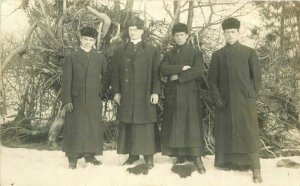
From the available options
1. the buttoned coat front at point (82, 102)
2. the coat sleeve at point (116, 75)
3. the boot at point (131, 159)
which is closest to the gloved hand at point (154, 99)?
the coat sleeve at point (116, 75)

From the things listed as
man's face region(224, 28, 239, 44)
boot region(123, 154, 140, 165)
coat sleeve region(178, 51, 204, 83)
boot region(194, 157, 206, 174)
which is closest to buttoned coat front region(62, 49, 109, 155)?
boot region(123, 154, 140, 165)

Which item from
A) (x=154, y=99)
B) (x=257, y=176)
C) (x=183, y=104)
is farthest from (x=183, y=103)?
(x=257, y=176)

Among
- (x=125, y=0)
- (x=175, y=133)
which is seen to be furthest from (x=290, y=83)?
(x=125, y=0)

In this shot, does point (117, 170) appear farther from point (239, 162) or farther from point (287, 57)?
point (287, 57)

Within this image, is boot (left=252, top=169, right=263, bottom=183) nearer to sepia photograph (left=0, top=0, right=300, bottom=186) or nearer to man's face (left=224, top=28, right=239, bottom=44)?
sepia photograph (left=0, top=0, right=300, bottom=186)

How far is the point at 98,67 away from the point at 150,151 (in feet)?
4.25

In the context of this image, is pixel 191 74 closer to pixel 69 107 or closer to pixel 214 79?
pixel 214 79

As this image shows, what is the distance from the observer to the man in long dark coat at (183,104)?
15.4ft

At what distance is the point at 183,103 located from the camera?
4.77 meters

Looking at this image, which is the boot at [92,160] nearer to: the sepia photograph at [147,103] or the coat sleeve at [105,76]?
the sepia photograph at [147,103]

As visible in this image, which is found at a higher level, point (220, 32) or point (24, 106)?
point (220, 32)

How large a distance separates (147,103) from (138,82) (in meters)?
0.30

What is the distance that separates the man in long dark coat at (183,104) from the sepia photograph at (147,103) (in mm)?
13

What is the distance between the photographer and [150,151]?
187 inches
